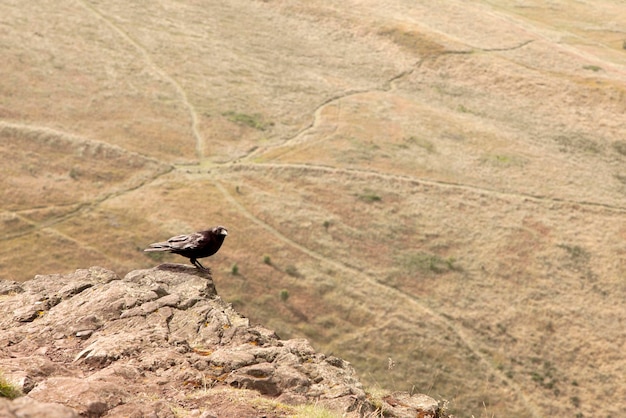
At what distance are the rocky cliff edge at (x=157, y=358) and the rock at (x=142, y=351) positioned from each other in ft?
0.06

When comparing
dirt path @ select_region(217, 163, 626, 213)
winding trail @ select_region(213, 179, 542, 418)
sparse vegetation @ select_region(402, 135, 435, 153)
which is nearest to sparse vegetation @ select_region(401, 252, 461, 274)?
winding trail @ select_region(213, 179, 542, 418)

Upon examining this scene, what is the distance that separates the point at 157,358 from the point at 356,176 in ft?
228

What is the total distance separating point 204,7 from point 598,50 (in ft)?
205

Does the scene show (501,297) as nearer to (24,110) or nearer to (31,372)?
(24,110)

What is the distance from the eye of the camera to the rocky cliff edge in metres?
9.95

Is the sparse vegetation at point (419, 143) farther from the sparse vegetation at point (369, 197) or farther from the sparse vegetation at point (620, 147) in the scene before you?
the sparse vegetation at point (620, 147)

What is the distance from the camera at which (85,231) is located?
65875 millimetres

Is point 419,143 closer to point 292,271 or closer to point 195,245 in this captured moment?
point 292,271

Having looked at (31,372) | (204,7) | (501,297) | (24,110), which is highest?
(31,372)

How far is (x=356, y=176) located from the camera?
265ft

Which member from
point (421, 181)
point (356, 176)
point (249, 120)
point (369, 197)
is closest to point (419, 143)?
point (421, 181)

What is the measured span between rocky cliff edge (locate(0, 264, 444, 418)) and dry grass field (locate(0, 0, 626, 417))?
39.5 m

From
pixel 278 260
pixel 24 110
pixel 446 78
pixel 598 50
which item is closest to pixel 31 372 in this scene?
pixel 278 260

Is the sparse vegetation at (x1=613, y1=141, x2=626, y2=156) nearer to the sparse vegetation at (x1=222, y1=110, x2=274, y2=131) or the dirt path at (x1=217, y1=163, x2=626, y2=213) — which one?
the dirt path at (x1=217, y1=163, x2=626, y2=213)
